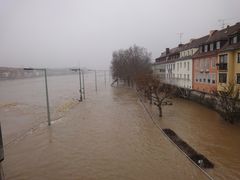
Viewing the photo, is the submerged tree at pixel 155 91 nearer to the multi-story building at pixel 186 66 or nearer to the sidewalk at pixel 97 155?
the multi-story building at pixel 186 66

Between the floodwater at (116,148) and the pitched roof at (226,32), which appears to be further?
the pitched roof at (226,32)

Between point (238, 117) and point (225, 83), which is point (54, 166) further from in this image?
point (225, 83)

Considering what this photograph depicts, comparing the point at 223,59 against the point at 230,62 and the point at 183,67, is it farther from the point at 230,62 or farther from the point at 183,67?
the point at 183,67

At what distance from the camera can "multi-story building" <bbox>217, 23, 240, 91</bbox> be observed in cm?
2253

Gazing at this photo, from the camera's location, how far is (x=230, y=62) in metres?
23.4

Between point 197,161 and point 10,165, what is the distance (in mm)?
10660

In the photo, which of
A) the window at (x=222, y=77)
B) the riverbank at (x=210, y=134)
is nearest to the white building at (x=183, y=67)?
the window at (x=222, y=77)

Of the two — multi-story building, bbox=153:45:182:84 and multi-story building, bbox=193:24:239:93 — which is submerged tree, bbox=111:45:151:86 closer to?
multi-story building, bbox=153:45:182:84

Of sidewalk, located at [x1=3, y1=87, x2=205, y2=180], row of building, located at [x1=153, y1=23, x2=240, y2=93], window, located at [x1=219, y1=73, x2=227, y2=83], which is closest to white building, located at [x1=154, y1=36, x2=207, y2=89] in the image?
row of building, located at [x1=153, y1=23, x2=240, y2=93]

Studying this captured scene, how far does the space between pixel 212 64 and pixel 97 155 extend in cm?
2133

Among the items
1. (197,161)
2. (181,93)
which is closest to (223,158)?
(197,161)

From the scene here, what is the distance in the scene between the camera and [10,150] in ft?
49.5

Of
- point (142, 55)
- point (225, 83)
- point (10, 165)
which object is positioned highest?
point (142, 55)

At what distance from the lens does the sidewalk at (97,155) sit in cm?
1120
